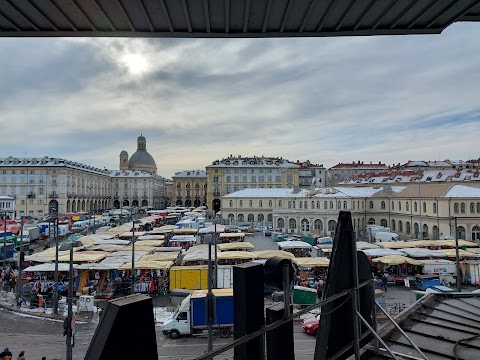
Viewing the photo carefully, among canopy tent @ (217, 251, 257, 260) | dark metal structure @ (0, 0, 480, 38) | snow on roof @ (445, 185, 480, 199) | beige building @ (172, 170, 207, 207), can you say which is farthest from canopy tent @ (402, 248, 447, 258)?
beige building @ (172, 170, 207, 207)

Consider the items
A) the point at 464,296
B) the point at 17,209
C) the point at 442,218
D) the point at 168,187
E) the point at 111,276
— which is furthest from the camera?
the point at 168,187

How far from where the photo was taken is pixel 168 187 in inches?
6826

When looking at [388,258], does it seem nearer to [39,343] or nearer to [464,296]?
[464,296]

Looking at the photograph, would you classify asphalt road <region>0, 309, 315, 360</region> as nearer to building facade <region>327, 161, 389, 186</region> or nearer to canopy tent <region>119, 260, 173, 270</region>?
canopy tent <region>119, 260, 173, 270</region>

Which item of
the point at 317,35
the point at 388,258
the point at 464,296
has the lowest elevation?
the point at 388,258

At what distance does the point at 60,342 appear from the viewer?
1634cm

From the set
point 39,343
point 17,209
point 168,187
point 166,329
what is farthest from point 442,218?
point 168,187

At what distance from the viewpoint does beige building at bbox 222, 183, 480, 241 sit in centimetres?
4884

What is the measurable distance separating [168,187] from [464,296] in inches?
6619

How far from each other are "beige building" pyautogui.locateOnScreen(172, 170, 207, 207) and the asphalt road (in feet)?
378

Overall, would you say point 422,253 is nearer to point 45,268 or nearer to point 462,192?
point 462,192

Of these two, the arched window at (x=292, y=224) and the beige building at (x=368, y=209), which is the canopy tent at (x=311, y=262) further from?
the arched window at (x=292, y=224)

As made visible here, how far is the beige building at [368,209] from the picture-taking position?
48.8 m

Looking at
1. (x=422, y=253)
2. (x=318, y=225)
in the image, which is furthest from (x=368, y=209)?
(x=422, y=253)
